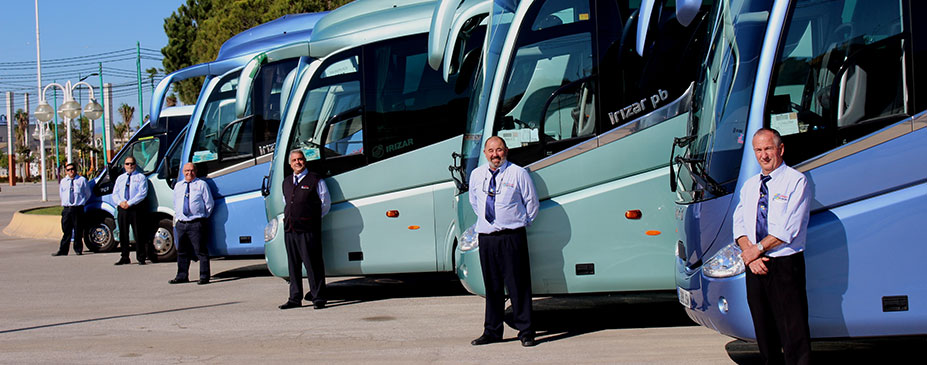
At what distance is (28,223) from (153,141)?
7604 mm

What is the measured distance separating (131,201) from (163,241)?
1446 millimetres

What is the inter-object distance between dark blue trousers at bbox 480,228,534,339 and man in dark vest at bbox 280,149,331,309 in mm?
2776

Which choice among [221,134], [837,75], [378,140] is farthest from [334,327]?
[221,134]

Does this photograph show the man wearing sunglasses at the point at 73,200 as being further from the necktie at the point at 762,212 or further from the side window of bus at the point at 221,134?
the necktie at the point at 762,212

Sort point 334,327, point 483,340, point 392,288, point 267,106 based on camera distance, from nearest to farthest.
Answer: point 483,340 → point 334,327 → point 392,288 → point 267,106

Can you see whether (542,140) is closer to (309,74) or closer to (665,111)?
(665,111)

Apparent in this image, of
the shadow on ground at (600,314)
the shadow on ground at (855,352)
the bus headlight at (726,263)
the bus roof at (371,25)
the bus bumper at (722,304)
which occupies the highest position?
the bus roof at (371,25)

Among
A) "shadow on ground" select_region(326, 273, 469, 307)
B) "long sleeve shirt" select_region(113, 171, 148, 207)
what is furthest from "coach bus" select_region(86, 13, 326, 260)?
"shadow on ground" select_region(326, 273, 469, 307)

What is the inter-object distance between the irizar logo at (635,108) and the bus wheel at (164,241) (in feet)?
33.9

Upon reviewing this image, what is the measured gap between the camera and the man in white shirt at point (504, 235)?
7.76 meters

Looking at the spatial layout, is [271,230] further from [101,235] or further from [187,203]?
[101,235]

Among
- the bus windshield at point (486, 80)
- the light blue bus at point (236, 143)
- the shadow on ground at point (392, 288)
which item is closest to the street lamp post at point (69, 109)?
the light blue bus at point (236, 143)

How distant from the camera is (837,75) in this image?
605cm

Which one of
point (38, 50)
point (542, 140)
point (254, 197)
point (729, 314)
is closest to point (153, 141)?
point (254, 197)
